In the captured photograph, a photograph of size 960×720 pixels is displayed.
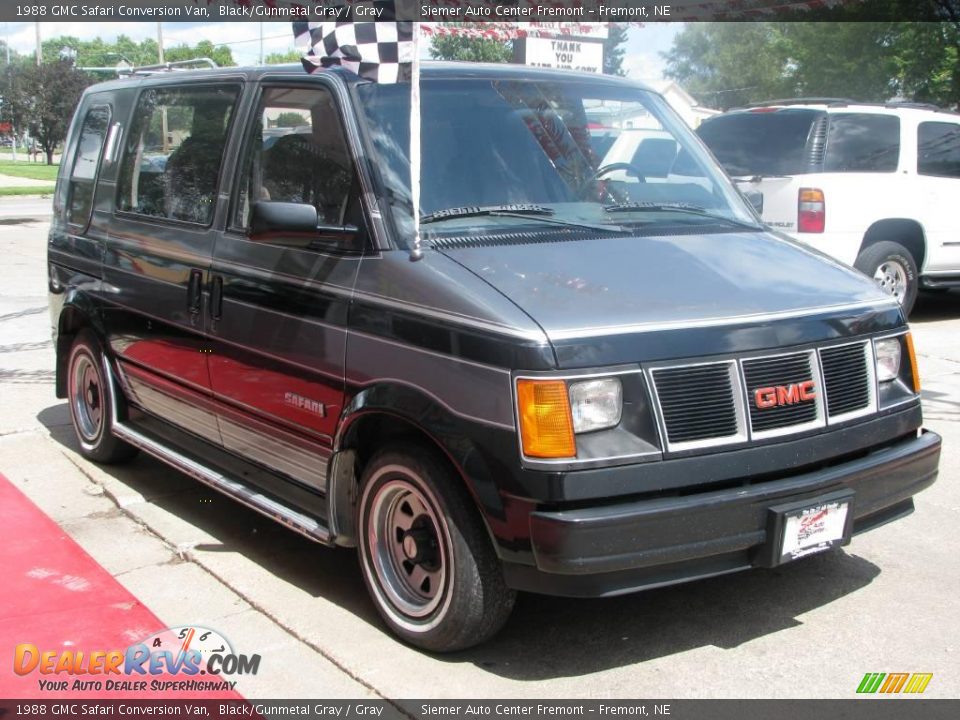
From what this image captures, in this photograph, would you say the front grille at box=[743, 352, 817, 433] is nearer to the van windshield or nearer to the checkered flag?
the van windshield

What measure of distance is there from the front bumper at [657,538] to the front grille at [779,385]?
0.66ft

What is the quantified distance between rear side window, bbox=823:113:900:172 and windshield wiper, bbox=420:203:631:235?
20.5 ft

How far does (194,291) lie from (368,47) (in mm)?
1462

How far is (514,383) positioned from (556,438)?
22 cm

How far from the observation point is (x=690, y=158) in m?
5.07

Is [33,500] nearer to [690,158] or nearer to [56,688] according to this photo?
[56,688]

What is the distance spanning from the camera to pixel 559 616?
4.27 meters

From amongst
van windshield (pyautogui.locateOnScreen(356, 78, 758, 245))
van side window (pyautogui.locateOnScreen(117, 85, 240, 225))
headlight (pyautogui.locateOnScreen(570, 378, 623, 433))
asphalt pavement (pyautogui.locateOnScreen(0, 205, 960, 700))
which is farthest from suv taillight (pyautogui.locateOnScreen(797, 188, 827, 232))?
headlight (pyautogui.locateOnScreen(570, 378, 623, 433))

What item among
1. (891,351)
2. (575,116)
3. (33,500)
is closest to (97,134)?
(33,500)

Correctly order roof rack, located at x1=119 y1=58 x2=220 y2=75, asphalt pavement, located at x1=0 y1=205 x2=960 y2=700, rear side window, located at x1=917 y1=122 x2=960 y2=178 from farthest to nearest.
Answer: rear side window, located at x1=917 y1=122 x2=960 y2=178, roof rack, located at x1=119 y1=58 x2=220 y2=75, asphalt pavement, located at x1=0 y1=205 x2=960 y2=700

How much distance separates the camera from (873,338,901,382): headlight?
13.4ft

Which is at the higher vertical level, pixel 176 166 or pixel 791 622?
pixel 176 166

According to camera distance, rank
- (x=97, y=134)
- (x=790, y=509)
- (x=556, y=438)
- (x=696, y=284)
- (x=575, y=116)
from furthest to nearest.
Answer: (x=97, y=134)
(x=575, y=116)
(x=696, y=284)
(x=790, y=509)
(x=556, y=438)

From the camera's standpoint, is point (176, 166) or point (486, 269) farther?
point (176, 166)
